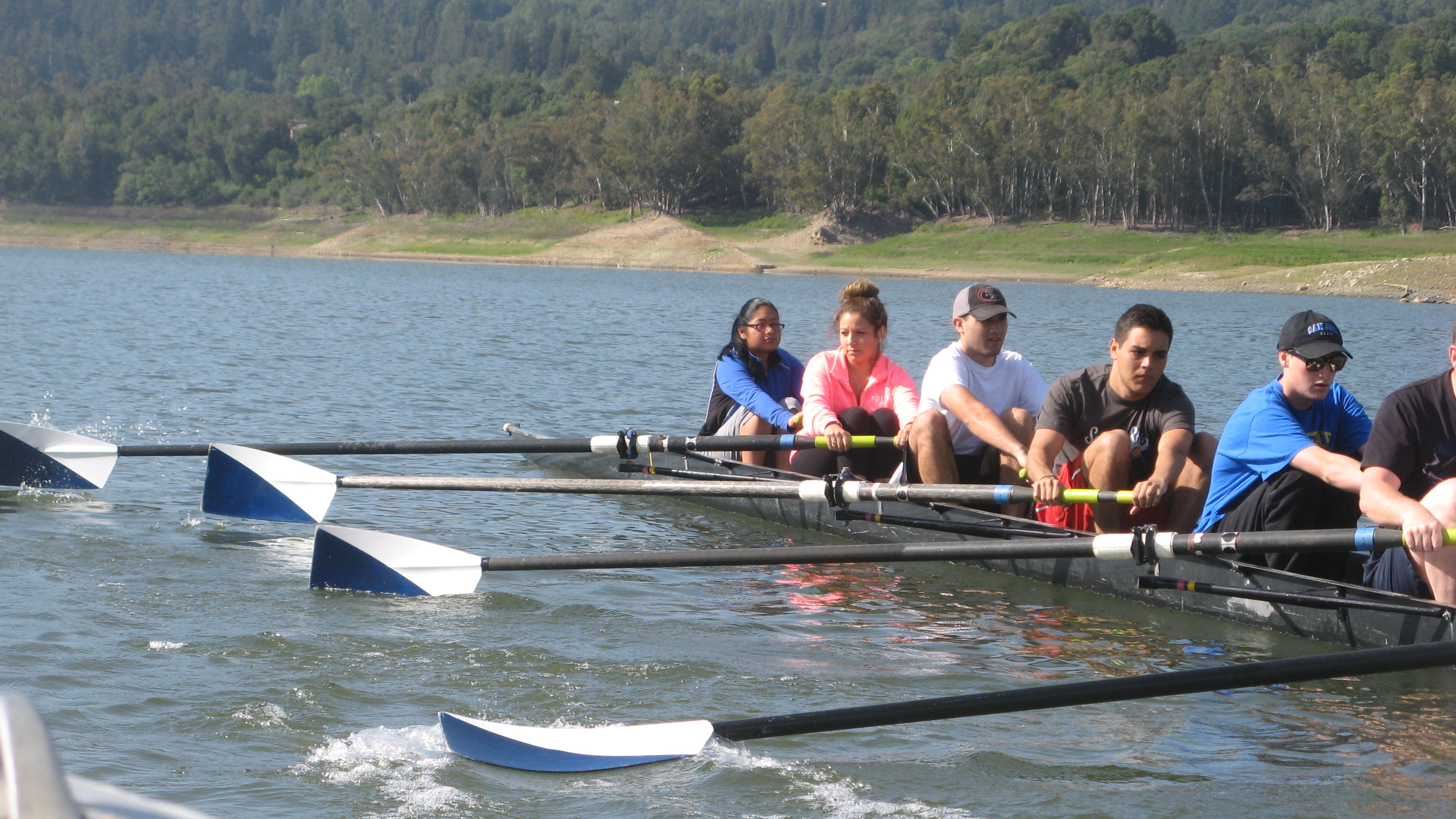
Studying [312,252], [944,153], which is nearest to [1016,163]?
[944,153]

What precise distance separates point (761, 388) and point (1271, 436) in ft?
13.3

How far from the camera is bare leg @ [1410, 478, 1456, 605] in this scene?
522 centimetres

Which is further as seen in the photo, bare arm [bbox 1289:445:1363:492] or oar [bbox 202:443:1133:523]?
oar [bbox 202:443:1133:523]

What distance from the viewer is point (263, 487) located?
912 centimetres

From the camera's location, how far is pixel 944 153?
83.4m

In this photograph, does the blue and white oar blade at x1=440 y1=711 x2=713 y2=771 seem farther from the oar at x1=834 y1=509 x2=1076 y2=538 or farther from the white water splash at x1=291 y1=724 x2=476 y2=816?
the oar at x1=834 y1=509 x2=1076 y2=538

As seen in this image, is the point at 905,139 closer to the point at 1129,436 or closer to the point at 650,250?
the point at 650,250

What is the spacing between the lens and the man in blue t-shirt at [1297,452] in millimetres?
6102

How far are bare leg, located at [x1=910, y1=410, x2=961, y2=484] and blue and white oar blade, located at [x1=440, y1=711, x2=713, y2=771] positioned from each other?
352 centimetres

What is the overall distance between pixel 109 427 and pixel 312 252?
89.7 metres

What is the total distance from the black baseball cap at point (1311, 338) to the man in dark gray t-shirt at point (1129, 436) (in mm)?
784

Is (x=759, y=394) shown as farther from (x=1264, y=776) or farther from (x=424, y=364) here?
(x=424, y=364)

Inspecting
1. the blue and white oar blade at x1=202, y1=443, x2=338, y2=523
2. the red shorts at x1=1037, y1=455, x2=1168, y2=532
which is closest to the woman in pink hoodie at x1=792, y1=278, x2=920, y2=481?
the red shorts at x1=1037, y1=455, x2=1168, y2=532

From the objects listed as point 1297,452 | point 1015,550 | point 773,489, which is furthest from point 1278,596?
point 773,489
